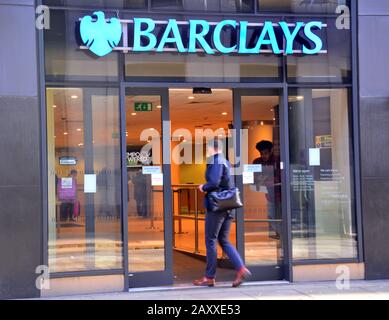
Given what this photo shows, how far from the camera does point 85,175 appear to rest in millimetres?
8078

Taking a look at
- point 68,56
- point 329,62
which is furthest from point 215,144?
point 68,56

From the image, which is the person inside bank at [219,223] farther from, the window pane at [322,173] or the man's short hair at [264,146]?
the window pane at [322,173]

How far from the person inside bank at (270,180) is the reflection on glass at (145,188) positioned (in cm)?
145

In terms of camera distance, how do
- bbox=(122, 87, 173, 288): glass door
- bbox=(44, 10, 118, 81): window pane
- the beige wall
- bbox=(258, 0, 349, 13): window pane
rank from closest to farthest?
the beige wall
bbox=(44, 10, 118, 81): window pane
bbox=(122, 87, 173, 288): glass door
bbox=(258, 0, 349, 13): window pane

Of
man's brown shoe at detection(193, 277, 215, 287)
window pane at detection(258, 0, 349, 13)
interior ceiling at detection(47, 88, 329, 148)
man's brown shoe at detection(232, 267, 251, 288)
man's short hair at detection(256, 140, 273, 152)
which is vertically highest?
window pane at detection(258, 0, 349, 13)

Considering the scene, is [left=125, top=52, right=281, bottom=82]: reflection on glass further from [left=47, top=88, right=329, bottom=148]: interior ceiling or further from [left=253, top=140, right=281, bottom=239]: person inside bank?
[left=253, top=140, right=281, bottom=239]: person inside bank

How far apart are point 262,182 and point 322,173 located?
863 mm

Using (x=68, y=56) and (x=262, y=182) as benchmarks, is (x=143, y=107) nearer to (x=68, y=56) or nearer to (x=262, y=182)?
(x=68, y=56)

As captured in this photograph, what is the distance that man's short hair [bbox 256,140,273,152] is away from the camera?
876 cm

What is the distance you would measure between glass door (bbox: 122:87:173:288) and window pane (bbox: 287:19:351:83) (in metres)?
1.97

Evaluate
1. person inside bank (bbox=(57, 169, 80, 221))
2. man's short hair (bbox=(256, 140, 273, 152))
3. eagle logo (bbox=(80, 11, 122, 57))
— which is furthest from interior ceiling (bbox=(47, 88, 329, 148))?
eagle logo (bbox=(80, 11, 122, 57))

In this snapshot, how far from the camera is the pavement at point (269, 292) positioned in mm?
7551

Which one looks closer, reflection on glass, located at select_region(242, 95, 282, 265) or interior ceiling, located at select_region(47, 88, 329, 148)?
interior ceiling, located at select_region(47, 88, 329, 148)

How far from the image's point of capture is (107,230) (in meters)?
8.10
